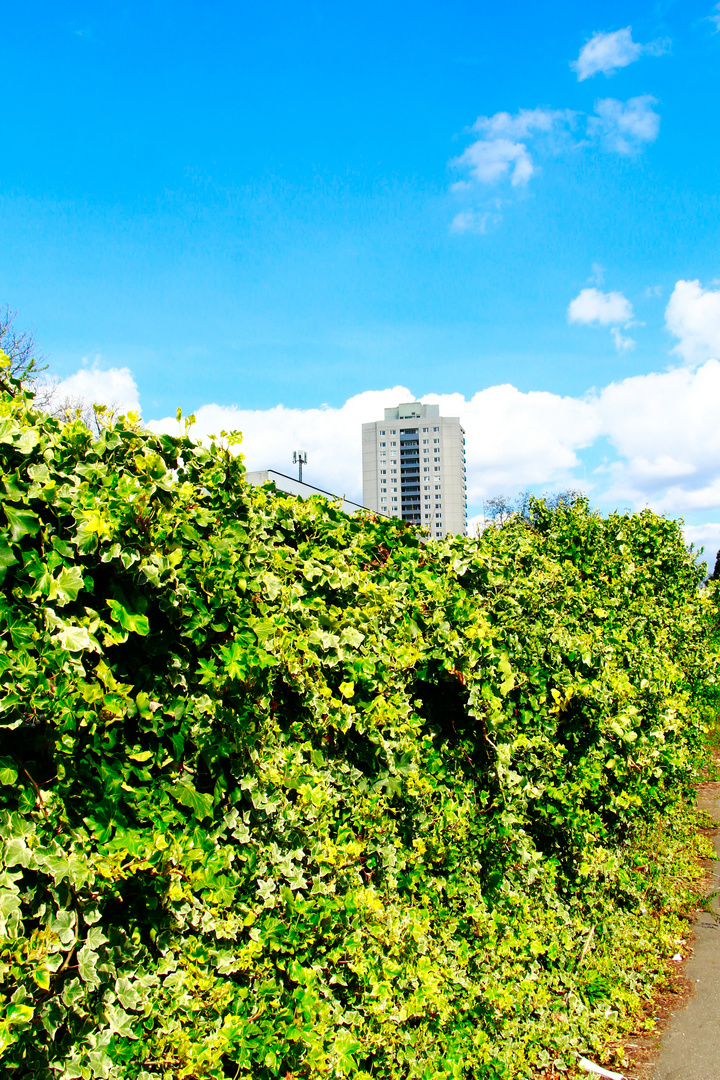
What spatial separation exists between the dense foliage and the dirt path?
12.5 inches

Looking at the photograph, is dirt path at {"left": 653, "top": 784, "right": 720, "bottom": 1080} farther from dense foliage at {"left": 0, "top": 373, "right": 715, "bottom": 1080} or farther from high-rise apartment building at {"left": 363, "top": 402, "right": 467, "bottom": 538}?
high-rise apartment building at {"left": 363, "top": 402, "right": 467, "bottom": 538}

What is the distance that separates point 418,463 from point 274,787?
139 meters

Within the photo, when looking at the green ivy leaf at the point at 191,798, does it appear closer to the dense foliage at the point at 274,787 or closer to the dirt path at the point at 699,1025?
the dense foliage at the point at 274,787

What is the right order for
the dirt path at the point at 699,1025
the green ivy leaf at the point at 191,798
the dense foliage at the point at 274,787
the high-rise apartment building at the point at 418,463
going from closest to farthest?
1. the dense foliage at the point at 274,787
2. the green ivy leaf at the point at 191,798
3. the dirt path at the point at 699,1025
4. the high-rise apartment building at the point at 418,463

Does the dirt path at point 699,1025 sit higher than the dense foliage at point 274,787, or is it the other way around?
the dense foliage at point 274,787

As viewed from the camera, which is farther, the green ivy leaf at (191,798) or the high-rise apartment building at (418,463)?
the high-rise apartment building at (418,463)

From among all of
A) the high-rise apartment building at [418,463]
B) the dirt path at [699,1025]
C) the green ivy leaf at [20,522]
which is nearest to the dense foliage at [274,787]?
the green ivy leaf at [20,522]

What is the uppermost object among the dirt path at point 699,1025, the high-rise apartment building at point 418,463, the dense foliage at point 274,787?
the high-rise apartment building at point 418,463

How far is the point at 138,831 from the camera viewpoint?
1.92 metres

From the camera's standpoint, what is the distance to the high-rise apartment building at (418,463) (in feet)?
452

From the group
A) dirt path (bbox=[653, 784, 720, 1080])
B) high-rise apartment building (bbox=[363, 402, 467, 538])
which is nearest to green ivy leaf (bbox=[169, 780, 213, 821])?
dirt path (bbox=[653, 784, 720, 1080])

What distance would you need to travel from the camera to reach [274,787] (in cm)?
243

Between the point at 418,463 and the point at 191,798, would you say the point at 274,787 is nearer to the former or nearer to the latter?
the point at 191,798

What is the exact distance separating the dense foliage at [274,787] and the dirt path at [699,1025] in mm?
317
